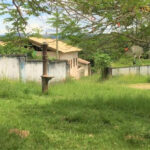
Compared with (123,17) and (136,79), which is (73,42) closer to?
(123,17)

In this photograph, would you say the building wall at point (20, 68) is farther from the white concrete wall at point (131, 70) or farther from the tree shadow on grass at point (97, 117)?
the white concrete wall at point (131, 70)

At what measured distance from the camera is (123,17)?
514 cm

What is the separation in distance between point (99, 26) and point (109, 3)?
46cm

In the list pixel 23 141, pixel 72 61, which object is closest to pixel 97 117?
pixel 23 141

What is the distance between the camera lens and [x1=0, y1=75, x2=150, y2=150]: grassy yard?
4.02m

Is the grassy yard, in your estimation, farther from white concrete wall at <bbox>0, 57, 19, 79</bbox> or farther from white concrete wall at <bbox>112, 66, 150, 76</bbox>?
white concrete wall at <bbox>112, 66, 150, 76</bbox>

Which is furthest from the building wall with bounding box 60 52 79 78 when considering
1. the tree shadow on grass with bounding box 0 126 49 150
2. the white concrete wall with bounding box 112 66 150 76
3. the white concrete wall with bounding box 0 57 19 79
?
the tree shadow on grass with bounding box 0 126 49 150

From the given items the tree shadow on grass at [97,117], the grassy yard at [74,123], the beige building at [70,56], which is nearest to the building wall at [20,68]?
the grassy yard at [74,123]

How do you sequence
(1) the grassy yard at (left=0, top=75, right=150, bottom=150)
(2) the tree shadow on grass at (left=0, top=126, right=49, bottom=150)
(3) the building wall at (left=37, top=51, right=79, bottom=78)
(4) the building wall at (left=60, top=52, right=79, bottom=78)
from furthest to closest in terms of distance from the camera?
(4) the building wall at (left=60, top=52, right=79, bottom=78) → (3) the building wall at (left=37, top=51, right=79, bottom=78) → (1) the grassy yard at (left=0, top=75, right=150, bottom=150) → (2) the tree shadow on grass at (left=0, top=126, right=49, bottom=150)

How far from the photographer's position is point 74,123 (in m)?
5.26

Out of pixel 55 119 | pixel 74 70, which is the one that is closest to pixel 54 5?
pixel 55 119

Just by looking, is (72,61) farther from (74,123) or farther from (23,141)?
(23,141)

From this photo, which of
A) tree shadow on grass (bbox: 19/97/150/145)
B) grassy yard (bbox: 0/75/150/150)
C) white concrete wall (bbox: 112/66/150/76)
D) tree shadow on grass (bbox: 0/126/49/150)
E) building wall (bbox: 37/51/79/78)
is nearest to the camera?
tree shadow on grass (bbox: 0/126/49/150)

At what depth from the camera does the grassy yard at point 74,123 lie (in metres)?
4.02
